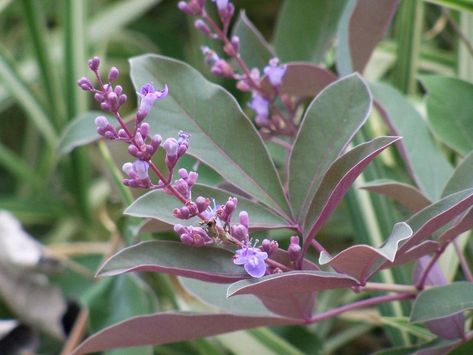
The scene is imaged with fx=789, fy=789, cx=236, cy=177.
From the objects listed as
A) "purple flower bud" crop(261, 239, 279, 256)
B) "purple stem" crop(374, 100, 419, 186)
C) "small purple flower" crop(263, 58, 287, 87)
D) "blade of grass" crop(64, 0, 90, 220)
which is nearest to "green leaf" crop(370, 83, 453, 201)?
"purple stem" crop(374, 100, 419, 186)

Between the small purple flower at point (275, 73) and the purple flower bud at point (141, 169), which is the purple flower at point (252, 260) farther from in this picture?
the small purple flower at point (275, 73)

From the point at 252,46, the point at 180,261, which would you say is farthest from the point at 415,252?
the point at 252,46

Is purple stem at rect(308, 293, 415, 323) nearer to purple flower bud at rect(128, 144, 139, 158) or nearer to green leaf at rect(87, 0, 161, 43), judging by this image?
purple flower bud at rect(128, 144, 139, 158)

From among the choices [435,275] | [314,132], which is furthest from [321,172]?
[435,275]

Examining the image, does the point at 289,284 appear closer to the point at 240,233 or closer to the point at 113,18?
the point at 240,233

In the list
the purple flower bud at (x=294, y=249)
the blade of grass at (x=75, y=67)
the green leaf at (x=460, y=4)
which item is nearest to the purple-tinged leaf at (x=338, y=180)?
the purple flower bud at (x=294, y=249)

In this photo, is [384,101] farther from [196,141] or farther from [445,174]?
[196,141]

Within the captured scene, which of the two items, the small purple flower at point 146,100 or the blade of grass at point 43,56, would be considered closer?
the small purple flower at point 146,100
